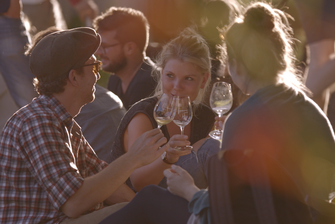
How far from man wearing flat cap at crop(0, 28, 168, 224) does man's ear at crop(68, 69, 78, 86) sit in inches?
0.9

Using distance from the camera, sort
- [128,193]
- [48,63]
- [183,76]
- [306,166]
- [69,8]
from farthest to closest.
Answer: [69,8] → [183,76] → [128,193] → [48,63] → [306,166]

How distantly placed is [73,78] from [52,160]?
0.54 metres

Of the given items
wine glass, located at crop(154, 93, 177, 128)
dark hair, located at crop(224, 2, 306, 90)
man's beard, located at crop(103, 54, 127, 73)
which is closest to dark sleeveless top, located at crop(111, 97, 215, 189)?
wine glass, located at crop(154, 93, 177, 128)

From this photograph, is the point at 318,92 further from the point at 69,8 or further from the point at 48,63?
the point at 69,8

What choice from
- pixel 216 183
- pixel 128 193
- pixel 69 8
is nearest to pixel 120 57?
pixel 128 193

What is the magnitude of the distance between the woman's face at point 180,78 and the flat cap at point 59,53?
815 millimetres

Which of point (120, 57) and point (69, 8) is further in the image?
point (69, 8)

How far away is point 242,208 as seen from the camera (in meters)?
1.51

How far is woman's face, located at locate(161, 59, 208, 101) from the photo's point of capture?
282 centimetres

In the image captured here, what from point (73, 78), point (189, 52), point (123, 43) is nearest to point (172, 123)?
point (189, 52)

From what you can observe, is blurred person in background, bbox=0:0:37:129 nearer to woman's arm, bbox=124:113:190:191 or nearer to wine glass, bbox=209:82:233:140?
woman's arm, bbox=124:113:190:191

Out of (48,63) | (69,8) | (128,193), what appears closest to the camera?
(48,63)

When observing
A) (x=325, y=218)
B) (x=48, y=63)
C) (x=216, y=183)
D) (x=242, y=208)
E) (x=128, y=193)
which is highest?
(x=48, y=63)

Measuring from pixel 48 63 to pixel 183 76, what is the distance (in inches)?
42.1
